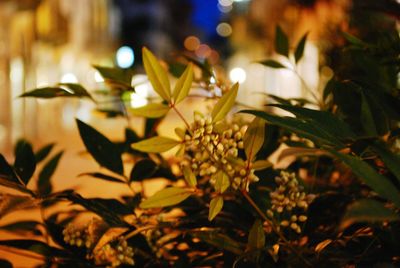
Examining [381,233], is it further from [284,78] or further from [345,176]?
[284,78]

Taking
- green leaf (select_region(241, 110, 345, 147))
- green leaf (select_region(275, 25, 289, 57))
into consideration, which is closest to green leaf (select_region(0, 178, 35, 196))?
green leaf (select_region(241, 110, 345, 147))

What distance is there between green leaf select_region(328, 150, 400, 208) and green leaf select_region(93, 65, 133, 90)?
1.32 ft

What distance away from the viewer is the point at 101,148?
805mm

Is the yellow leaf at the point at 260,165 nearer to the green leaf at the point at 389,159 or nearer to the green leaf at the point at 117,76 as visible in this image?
the green leaf at the point at 389,159

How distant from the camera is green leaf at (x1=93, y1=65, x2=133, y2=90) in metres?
0.77

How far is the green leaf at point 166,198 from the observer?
0.57 metres

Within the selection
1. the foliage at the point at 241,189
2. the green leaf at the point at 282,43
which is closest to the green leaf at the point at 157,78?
the foliage at the point at 241,189

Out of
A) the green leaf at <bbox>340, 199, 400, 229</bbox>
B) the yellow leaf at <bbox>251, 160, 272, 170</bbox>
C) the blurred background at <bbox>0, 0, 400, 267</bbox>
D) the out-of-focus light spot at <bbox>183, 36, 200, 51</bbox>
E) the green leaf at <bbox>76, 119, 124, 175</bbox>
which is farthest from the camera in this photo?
the out-of-focus light spot at <bbox>183, 36, 200, 51</bbox>

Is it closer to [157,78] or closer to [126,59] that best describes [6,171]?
[157,78]

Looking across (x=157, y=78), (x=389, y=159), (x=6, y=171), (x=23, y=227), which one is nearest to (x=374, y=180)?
(x=389, y=159)

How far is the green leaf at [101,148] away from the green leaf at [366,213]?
514 mm

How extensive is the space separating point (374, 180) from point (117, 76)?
52cm

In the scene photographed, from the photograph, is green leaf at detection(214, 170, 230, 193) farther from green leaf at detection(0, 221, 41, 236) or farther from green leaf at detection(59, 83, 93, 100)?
green leaf at detection(0, 221, 41, 236)

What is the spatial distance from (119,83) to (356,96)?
0.41 metres
